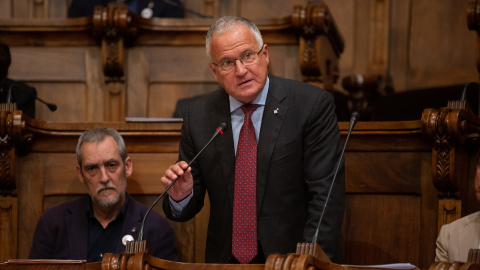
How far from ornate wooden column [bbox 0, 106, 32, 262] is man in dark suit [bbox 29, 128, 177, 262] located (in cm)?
15

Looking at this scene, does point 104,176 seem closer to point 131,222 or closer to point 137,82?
point 131,222

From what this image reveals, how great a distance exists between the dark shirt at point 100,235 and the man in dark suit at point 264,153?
0.56 metres

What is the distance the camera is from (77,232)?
2.73 metres

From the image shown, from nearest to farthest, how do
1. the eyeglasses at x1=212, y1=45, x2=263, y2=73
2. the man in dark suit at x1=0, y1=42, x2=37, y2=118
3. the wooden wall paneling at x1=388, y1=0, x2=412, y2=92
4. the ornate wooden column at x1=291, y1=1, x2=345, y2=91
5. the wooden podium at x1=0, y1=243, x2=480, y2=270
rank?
the wooden podium at x1=0, y1=243, x2=480, y2=270
the eyeglasses at x1=212, y1=45, x2=263, y2=73
the man in dark suit at x1=0, y1=42, x2=37, y2=118
the ornate wooden column at x1=291, y1=1, x2=345, y2=91
the wooden wall paneling at x1=388, y1=0, x2=412, y2=92

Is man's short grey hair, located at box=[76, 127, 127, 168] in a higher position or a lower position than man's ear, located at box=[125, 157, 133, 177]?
higher

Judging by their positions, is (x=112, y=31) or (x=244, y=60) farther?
(x=112, y=31)

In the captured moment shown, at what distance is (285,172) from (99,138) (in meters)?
0.87

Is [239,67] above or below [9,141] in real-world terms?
above

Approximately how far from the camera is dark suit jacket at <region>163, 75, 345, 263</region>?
212 cm

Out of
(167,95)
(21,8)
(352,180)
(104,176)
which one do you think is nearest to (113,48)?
(167,95)

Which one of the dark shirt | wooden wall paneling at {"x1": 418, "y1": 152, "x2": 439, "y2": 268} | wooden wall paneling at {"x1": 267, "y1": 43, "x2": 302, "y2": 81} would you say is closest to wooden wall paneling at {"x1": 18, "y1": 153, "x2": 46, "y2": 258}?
the dark shirt

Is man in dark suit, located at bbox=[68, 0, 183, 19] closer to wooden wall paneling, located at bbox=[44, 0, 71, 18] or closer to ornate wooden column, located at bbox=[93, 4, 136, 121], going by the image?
ornate wooden column, located at bbox=[93, 4, 136, 121]

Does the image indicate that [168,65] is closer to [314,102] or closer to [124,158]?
[124,158]


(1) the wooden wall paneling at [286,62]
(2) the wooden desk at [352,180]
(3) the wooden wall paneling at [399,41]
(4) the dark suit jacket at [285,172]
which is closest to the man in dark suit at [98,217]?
(2) the wooden desk at [352,180]
